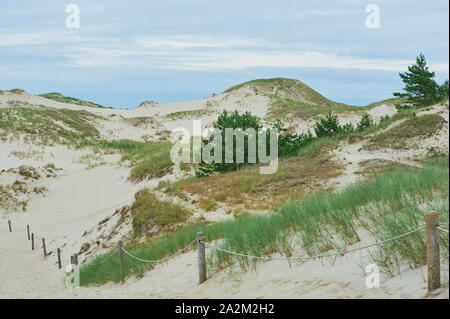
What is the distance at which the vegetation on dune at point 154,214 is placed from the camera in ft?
48.7

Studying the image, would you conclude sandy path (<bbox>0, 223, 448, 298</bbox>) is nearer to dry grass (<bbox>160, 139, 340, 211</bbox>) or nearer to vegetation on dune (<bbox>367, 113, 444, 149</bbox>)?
dry grass (<bbox>160, 139, 340, 211</bbox>)

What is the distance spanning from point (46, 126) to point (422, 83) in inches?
1295

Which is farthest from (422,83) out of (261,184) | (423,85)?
(261,184)

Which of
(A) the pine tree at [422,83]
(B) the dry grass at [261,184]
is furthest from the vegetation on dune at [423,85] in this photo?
(B) the dry grass at [261,184]

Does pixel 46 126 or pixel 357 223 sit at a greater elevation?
pixel 46 126

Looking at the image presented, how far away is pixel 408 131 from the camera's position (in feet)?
66.5

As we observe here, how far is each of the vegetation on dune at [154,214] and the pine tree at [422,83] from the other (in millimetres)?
17200

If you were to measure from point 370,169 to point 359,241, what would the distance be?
1014 cm

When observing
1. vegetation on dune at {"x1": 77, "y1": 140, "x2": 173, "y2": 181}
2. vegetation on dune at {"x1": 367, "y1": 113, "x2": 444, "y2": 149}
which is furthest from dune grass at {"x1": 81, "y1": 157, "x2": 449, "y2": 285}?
vegetation on dune at {"x1": 77, "y1": 140, "x2": 173, "y2": 181}

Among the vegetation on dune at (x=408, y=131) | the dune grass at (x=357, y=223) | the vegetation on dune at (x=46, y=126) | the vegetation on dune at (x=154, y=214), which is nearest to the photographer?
the dune grass at (x=357, y=223)

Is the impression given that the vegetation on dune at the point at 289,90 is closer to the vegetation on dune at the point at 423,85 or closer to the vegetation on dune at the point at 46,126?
the vegetation on dune at the point at 46,126

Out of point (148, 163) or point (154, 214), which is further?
point (148, 163)

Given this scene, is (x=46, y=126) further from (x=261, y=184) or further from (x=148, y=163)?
(x=261, y=184)
